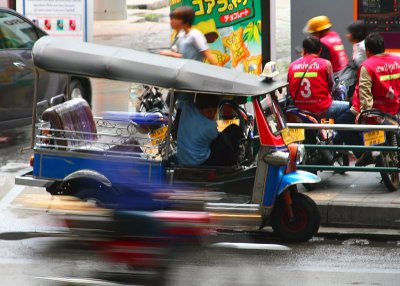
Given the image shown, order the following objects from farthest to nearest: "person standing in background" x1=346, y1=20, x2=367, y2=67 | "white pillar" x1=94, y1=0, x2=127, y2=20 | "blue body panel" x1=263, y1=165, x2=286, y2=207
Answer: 1. "white pillar" x1=94, y1=0, x2=127, y2=20
2. "person standing in background" x1=346, y1=20, x2=367, y2=67
3. "blue body panel" x1=263, y1=165, x2=286, y2=207

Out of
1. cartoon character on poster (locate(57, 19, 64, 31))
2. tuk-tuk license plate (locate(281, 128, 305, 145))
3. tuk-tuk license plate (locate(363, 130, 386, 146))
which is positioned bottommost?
tuk-tuk license plate (locate(363, 130, 386, 146))

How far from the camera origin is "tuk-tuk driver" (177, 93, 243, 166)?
9.38m

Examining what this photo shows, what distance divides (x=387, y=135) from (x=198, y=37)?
2.59m

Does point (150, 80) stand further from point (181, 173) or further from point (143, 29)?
point (143, 29)

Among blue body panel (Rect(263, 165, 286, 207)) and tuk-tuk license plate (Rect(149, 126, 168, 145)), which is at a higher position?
tuk-tuk license plate (Rect(149, 126, 168, 145))

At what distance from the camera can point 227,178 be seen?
9.39 meters

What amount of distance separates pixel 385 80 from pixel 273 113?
1.98 m

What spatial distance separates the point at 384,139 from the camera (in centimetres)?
1048

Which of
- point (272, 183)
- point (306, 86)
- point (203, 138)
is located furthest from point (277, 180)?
point (306, 86)

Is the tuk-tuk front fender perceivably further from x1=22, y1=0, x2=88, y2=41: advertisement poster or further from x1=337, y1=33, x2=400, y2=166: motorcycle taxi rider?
x1=22, y1=0, x2=88, y2=41: advertisement poster

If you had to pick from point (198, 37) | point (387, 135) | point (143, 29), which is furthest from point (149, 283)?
point (143, 29)

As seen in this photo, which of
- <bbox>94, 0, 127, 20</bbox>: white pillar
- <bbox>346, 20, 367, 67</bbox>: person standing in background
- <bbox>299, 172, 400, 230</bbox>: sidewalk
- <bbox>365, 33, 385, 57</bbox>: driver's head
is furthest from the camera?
<bbox>94, 0, 127, 20</bbox>: white pillar

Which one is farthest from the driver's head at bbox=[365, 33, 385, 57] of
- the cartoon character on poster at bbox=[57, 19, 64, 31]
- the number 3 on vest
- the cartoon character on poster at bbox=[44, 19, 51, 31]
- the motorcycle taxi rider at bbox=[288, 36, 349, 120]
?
the cartoon character on poster at bbox=[44, 19, 51, 31]

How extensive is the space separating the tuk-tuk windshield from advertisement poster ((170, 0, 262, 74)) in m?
4.23
